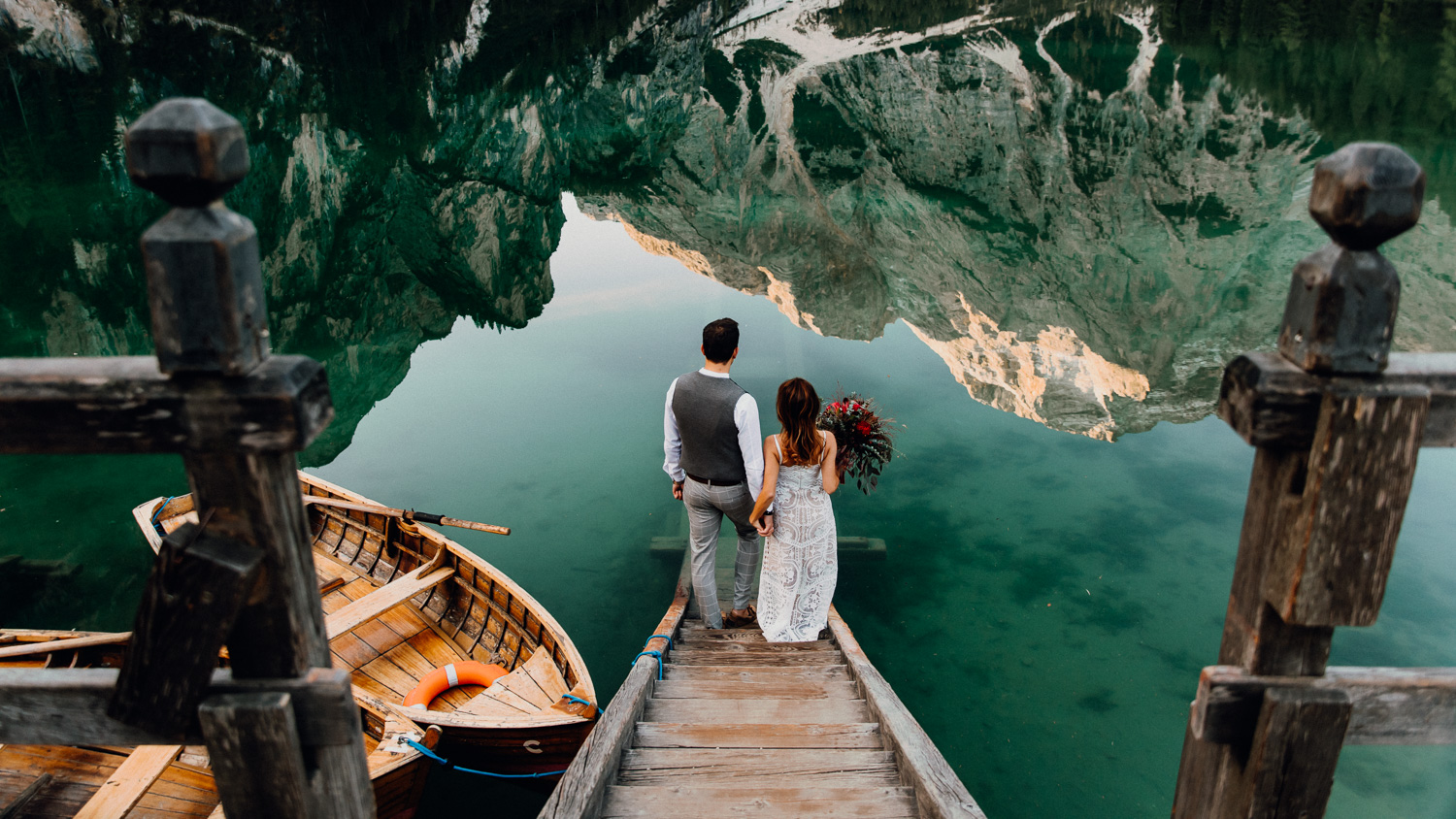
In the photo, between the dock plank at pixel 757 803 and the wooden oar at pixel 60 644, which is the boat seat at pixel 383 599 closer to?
the wooden oar at pixel 60 644

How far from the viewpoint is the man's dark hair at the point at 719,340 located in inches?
165

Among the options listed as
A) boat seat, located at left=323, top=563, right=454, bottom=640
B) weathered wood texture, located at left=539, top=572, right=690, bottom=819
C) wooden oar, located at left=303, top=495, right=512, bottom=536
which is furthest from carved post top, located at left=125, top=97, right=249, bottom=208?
wooden oar, located at left=303, top=495, right=512, bottom=536

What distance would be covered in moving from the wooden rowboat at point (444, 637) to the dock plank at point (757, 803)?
1781mm

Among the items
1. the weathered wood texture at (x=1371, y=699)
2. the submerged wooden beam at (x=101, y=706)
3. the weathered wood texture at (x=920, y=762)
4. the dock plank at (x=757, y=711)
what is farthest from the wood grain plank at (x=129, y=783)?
the weathered wood texture at (x=1371, y=699)

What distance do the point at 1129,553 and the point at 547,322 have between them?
560 inches

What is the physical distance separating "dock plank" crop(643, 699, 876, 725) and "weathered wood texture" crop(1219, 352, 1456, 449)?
2444 millimetres

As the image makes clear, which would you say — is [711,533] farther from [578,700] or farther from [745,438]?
[578,700]

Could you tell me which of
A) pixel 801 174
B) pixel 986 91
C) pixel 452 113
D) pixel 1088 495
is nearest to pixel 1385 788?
pixel 1088 495

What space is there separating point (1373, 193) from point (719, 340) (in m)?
2.95

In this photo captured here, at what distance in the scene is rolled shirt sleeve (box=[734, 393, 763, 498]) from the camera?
431 cm

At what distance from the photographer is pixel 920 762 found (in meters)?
2.89

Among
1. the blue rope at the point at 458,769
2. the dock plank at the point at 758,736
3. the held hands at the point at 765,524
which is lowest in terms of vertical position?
the blue rope at the point at 458,769

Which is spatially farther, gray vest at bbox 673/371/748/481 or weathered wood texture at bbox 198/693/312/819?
gray vest at bbox 673/371/748/481

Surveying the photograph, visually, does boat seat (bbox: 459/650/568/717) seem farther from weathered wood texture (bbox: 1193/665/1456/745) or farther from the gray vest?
weathered wood texture (bbox: 1193/665/1456/745)
